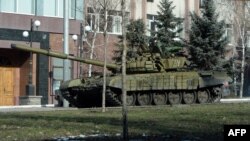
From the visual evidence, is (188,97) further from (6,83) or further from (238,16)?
(238,16)

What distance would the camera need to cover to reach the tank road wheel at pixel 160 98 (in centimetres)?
2806

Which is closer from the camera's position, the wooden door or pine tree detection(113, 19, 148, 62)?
the wooden door

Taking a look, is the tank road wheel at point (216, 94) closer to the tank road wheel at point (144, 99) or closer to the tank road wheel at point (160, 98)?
the tank road wheel at point (160, 98)

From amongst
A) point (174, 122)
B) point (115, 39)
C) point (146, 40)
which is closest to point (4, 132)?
point (174, 122)

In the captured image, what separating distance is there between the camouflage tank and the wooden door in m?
12.1

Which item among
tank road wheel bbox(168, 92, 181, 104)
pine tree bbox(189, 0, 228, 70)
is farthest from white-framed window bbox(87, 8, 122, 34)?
tank road wheel bbox(168, 92, 181, 104)

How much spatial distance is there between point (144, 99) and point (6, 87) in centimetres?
1555

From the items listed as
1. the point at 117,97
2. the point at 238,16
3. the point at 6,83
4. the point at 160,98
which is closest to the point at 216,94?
the point at 160,98

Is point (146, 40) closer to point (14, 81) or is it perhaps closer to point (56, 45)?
point (56, 45)

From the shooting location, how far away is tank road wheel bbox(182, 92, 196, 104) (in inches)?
1121

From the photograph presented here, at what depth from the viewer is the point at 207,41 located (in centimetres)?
4178

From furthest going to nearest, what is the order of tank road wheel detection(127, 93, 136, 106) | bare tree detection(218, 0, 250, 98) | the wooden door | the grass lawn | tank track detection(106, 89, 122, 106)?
bare tree detection(218, 0, 250, 98) → the wooden door → tank road wheel detection(127, 93, 136, 106) → tank track detection(106, 89, 122, 106) → the grass lawn

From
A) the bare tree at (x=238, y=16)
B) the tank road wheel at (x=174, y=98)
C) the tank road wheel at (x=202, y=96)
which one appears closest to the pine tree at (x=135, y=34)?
the bare tree at (x=238, y=16)

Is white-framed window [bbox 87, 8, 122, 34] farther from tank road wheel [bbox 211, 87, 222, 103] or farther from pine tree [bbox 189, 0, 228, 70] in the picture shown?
tank road wheel [bbox 211, 87, 222, 103]
